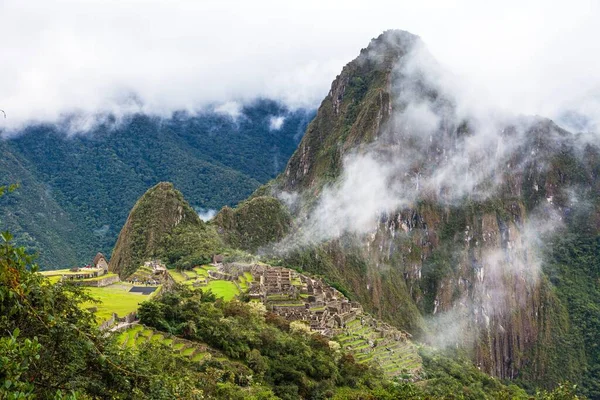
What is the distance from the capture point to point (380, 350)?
42219 millimetres

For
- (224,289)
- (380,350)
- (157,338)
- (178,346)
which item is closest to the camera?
(157,338)

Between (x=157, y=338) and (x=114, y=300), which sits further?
(x=114, y=300)

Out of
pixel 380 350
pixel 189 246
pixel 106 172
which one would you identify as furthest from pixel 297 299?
pixel 106 172

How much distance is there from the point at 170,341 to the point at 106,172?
107m

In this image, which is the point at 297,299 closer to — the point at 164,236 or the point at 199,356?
the point at 199,356

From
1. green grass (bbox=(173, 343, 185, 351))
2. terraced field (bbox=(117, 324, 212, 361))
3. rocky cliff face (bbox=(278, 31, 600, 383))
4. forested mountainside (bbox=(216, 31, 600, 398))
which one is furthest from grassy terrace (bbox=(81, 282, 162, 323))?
rocky cliff face (bbox=(278, 31, 600, 383))

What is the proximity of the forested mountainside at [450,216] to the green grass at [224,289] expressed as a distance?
38.1 m

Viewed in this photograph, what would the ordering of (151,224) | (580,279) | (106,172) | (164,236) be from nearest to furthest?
(164,236), (151,224), (106,172), (580,279)

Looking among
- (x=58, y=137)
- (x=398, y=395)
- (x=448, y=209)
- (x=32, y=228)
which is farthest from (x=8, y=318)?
(x=58, y=137)

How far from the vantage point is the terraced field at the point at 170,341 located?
22.2 meters

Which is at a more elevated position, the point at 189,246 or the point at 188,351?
the point at 189,246

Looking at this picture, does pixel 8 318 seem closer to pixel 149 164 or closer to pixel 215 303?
pixel 215 303

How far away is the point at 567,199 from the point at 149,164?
11106 centimetres

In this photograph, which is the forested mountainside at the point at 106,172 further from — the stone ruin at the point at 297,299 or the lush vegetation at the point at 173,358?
the lush vegetation at the point at 173,358
